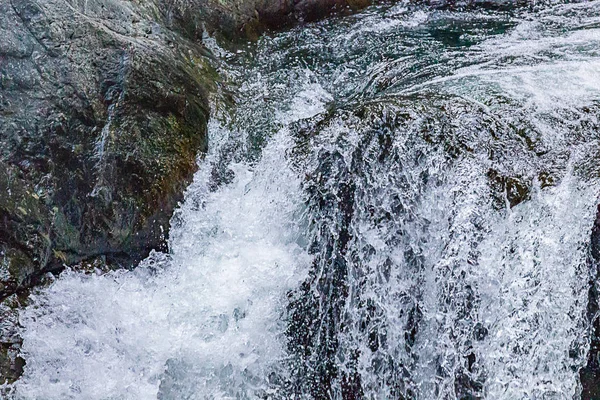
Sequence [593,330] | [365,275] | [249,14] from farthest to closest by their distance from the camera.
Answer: [249,14], [365,275], [593,330]

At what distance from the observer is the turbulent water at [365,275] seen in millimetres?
3895

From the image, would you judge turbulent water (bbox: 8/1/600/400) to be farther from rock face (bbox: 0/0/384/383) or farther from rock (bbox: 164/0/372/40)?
rock (bbox: 164/0/372/40)

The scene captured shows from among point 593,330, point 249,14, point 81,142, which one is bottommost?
point 593,330

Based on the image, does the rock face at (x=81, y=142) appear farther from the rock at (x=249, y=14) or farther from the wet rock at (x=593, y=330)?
the wet rock at (x=593, y=330)

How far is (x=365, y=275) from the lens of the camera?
165 inches

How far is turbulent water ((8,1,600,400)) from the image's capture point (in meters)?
3.89

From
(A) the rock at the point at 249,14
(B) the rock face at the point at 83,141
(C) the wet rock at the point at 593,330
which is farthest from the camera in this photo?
(A) the rock at the point at 249,14

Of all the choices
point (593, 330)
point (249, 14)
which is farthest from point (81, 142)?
point (593, 330)

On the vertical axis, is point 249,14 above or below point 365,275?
above

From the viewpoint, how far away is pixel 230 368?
4.06 metres

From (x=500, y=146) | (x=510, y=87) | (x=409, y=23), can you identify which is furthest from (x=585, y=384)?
(x=409, y=23)

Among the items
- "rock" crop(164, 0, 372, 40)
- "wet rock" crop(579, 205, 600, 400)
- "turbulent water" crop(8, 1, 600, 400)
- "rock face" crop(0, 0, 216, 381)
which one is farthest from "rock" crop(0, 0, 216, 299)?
"wet rock" crop(579, 205, 600, 400)

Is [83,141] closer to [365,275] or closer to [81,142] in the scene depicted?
[81,142]

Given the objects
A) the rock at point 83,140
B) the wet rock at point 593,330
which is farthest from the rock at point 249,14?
the wet rock at point 593,330
